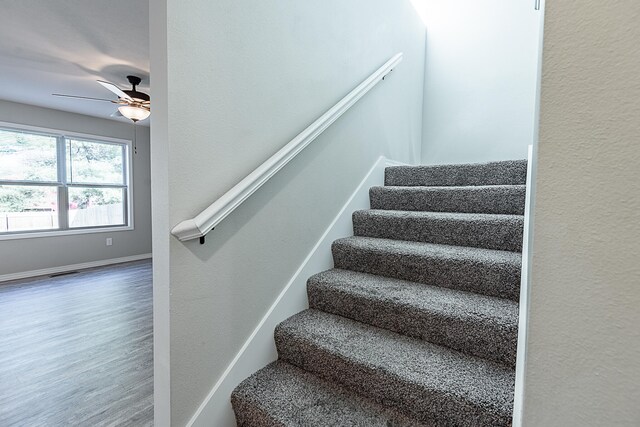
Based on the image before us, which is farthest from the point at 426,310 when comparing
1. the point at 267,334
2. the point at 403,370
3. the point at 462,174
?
the point at 462,174

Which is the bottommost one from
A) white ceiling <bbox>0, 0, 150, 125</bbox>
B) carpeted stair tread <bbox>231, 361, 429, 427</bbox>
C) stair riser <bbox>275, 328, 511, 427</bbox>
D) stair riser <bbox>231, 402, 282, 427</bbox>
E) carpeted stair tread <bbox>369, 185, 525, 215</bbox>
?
stair riser <bbox>231, 402, 282, 427</bbox>

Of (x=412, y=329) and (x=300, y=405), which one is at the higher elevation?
(x=412, y=329)

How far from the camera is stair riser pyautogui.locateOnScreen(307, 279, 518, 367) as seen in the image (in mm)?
1020

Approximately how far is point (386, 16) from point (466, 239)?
1.70 meters

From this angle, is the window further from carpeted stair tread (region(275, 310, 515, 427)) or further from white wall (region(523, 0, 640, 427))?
white wall (region(523, 0, 640, 427))

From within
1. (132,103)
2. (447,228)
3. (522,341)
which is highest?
(132,103)

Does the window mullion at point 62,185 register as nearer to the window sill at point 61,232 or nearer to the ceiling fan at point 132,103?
the window sill at point 61,232

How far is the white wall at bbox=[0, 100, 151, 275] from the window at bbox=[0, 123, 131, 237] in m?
0.13

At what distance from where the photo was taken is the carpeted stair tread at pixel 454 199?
1.57 m

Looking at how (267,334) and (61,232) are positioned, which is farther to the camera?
(61,232)

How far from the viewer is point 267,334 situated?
1311 mm

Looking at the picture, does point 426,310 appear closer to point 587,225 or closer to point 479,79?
point 587,225

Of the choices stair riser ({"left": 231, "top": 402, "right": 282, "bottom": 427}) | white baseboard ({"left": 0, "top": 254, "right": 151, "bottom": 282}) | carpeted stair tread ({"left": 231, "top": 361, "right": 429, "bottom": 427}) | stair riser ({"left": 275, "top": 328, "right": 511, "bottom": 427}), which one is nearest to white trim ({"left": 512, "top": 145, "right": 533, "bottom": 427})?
stair riser ({"left": 275, "top": 328, "right": 511, "bottom": 427})

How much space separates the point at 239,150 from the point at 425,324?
3.38 feet
